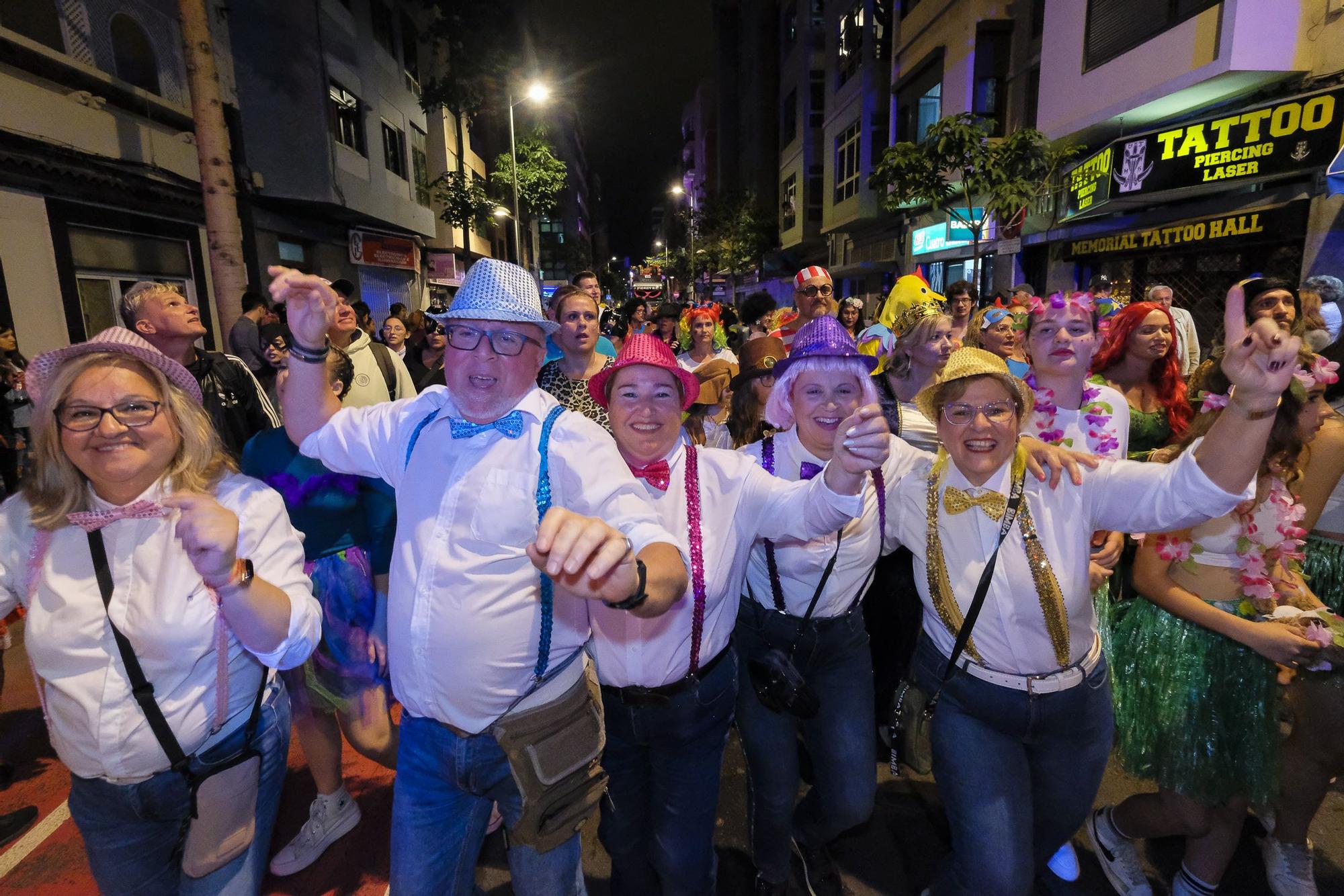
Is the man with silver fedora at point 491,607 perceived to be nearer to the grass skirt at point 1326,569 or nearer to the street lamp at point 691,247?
the grass skirt at point 1326,569

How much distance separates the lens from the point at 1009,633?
208 cm

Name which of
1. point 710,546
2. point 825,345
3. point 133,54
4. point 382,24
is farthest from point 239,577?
point 382,24

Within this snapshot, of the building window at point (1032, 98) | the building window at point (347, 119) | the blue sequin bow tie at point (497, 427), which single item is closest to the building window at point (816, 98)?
the building window at point (1032, 98)

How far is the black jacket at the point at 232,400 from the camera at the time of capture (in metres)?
3.27

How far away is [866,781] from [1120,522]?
1.24 meters

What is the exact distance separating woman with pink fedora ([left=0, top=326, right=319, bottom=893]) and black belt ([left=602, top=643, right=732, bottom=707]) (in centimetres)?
92

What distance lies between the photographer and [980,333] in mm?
4727

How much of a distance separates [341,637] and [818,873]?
6.89 ft

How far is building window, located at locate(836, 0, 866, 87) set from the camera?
22062 millimetres

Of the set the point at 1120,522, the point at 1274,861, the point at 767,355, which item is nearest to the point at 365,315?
the point at 767,355

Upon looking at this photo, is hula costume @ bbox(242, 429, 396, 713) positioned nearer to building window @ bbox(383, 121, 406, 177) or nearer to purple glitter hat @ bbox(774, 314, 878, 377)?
purple glitter hat @ bbox(774, 314, 878, 377)

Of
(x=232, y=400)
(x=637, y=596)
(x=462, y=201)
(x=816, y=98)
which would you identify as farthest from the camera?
(x=816, y=98)

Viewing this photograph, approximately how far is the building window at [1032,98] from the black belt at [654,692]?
15667 mm

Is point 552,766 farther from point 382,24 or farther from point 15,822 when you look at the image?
point 382,24
